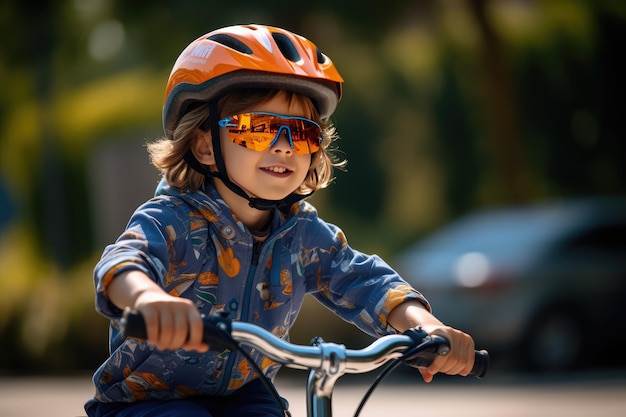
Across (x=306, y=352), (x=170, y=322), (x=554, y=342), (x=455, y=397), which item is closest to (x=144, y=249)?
(x=170, y=322)

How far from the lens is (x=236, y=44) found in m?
3.73

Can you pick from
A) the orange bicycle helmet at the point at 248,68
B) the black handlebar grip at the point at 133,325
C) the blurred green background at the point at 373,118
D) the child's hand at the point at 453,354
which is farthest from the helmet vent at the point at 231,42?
the blurred green background at the point at 373,118

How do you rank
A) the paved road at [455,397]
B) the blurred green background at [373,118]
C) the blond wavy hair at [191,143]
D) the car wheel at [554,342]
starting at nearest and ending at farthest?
1. the blond wavy hair at [191,143]
2. the paved road at [455,397]
3. the car wheel at [554,342]
4. the blurred green background at [373,118]

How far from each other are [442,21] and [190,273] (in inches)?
543

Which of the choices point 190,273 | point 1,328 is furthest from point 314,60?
point 1,328

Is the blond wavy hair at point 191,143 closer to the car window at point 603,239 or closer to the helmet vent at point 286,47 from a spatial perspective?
the helmet vent at point 286,47

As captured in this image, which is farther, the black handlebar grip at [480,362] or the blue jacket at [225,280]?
the blue jacket at [225,280]

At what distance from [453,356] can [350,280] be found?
0.60 m

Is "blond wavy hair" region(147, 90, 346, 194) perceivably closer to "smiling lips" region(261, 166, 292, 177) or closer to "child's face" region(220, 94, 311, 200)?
"child's face" region(220, 94, 311, 200)

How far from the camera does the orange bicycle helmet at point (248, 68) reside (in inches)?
143

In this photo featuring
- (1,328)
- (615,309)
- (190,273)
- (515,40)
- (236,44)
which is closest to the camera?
(190,273)

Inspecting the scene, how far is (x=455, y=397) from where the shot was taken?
388 inches

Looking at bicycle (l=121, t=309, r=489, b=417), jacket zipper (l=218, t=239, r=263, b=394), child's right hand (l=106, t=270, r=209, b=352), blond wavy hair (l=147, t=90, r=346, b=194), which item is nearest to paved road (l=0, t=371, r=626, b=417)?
blond wavy hair (l=147, t=90, r=346, b=194)

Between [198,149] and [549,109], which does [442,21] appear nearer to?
[549,109]
